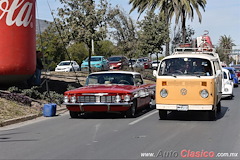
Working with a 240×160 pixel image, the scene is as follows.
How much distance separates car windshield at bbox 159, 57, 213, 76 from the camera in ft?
43.9

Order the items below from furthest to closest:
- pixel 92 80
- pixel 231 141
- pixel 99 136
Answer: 1. pixel 92 80
2. pixel 99 136
3. pixel 231 141

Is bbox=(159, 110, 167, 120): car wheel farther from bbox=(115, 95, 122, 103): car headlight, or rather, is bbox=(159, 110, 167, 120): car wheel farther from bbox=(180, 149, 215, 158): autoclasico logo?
bbox=(180, 149, 215, 158): autoclasico logo

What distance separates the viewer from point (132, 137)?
34.3 feet

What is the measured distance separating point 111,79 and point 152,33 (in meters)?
25.7

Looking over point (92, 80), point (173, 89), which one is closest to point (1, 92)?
point (92, 80)

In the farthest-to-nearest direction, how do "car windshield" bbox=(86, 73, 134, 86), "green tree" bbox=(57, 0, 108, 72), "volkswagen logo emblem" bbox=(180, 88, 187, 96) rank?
"green tree" bbox=(57, 0, 108, 72)
"car windshield" bbox=(86, 73, 134, 86)
"volkswagen logo emblem" bbox=(180, 88, 187, 96)

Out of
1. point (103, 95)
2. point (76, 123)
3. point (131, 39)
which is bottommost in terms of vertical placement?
point (76, 123)

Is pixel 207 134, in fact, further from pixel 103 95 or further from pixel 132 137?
pixel 103 95

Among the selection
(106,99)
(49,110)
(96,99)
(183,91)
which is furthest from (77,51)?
(183,91)

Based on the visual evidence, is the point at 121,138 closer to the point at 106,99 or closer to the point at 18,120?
the point at 106,99

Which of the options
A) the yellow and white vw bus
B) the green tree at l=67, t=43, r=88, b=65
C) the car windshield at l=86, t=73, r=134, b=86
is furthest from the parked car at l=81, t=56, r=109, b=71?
the yellow and white vw bus

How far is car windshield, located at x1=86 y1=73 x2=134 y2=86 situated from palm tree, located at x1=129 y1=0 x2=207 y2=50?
2462 cm

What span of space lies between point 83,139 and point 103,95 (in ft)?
11.4

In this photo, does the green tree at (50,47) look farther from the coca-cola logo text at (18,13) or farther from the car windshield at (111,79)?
the car windshield at (111,79)
